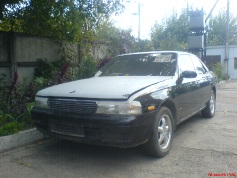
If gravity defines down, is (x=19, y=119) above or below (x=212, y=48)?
below

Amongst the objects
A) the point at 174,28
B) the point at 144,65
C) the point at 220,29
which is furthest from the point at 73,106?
the point at 220,29

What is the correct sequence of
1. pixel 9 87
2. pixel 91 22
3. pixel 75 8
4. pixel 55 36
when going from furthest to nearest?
pixel 55 36 → pixel 91 22 → pixel 75 8 → pixel 9 87

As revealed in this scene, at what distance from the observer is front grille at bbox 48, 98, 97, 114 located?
3360 millimetres

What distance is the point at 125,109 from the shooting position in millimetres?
3225

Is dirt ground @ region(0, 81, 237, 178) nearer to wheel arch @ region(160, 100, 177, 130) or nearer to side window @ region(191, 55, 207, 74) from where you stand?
wheel arch @ region(160, 100, 177, 130)

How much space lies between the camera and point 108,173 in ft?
10.9

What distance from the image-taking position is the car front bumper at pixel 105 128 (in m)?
3.19

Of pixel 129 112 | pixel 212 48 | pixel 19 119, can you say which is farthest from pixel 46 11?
pixel 212 48

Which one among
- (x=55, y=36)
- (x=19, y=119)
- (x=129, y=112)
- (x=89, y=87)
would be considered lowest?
(x=19, y=119)

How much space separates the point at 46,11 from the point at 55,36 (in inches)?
59.1

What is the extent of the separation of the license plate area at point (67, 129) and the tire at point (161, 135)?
37.2 inches

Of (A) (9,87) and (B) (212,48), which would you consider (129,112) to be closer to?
(A) (9,87)

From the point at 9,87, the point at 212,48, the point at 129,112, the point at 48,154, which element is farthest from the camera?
the point at 212,48

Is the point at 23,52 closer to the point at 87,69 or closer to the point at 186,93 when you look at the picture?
the point at 87,69
